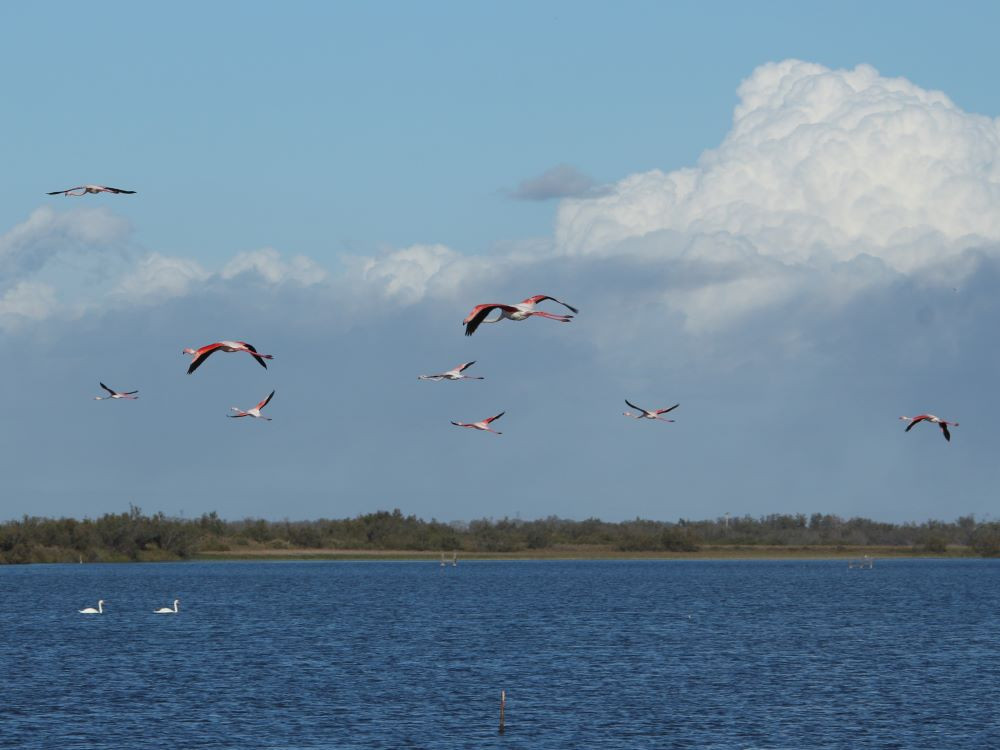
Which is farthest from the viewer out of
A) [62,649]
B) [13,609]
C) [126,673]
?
[13,609]

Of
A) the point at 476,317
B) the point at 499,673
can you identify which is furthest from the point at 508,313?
the point at 499,673

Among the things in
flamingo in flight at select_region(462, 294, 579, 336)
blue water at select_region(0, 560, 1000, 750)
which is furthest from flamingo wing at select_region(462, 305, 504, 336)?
blue water at select_region(0, 560, 1000, 750)

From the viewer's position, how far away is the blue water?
58219 mm

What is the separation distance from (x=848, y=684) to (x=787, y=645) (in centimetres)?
2161

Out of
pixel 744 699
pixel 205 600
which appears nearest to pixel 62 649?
pixel 744 699

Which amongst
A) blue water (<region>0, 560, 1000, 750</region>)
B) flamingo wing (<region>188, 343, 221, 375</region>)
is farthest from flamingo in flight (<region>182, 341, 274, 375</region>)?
blue water (<region>0, 560, 1000, 750</region>)

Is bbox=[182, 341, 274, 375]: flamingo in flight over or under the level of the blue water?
over

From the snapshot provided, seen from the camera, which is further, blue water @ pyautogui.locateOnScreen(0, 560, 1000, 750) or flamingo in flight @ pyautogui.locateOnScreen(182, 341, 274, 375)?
blue water @ pyautogui.locateOnScreen(0, 560, 1000, 750)

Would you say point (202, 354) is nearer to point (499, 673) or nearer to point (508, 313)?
point (508, 313)

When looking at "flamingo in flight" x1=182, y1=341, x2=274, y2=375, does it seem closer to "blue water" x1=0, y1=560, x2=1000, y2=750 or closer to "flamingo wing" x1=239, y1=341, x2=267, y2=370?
"flamingo wing" x1=239, y1=341, x2=267, y2=370

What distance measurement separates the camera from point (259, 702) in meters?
66.7

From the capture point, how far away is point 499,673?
77.6m

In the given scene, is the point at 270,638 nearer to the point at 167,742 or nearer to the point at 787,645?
the point at 787,645

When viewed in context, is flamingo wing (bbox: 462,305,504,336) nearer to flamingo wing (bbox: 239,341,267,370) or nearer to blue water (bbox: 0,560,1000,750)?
flamingo wing (bbox: 239,341,267,370)
